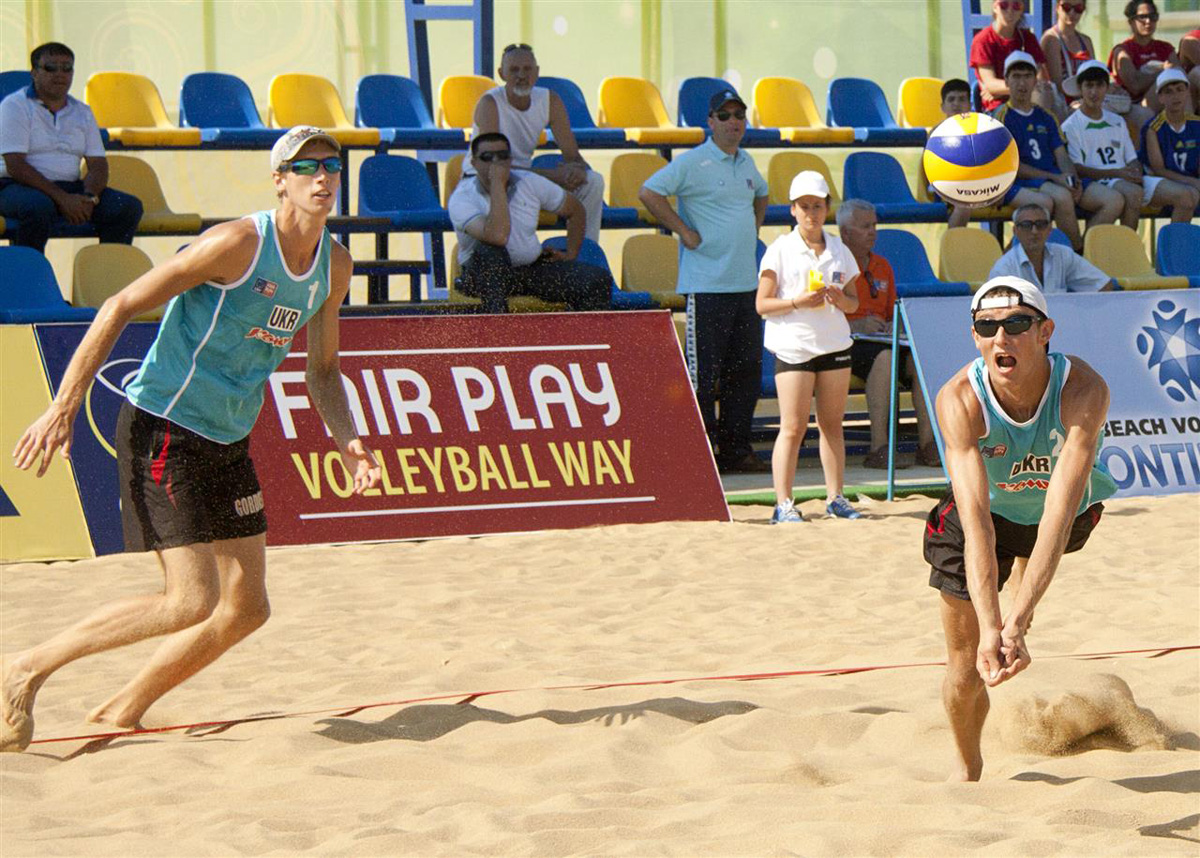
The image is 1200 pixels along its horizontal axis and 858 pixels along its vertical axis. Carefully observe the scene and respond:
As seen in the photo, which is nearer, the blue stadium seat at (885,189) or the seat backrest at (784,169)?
the blue stadium seat at (885,189)

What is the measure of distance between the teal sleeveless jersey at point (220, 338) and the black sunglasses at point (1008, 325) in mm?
1821

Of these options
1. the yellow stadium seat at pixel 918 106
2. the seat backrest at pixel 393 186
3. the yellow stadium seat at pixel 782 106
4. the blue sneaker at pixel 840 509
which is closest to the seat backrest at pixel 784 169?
the yellow stadium seat at pixel 782 106

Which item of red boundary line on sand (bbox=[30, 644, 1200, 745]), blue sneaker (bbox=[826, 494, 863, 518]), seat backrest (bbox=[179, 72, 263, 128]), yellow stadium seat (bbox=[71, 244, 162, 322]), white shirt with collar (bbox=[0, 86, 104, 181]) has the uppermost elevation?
seat backrest (bbox=[179, 72, 263, 128])

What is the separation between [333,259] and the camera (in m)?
4.50

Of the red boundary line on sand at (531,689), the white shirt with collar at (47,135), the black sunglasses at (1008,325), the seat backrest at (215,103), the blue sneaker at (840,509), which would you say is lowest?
the blue sneaker at (840,509)

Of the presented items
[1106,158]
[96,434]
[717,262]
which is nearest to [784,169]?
[1106,158]

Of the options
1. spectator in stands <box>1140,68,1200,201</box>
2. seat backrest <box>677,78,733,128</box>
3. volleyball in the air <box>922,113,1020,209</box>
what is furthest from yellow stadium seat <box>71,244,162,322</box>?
spectator in stands <box>1140,68,1200,201</box>

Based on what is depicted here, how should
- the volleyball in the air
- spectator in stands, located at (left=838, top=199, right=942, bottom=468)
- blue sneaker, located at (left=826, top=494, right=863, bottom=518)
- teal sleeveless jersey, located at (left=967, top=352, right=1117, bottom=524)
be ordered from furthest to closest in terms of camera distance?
spectator in stands, located at (left=838, top=199, right=942, bottom=468)
the volleyball in the air
blue sneaker, located at (left=826, top=494, right=863, bottom=518)
teal sleeveless jersey, located at (left=967, top=352, right=1117, bottom=524)

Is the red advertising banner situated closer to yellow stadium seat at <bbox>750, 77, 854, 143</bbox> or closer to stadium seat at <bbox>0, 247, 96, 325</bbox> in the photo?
stadium seat at <bbox>0, 247, 96, 325</bbox>

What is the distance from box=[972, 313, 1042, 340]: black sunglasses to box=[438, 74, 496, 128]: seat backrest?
8808 mm

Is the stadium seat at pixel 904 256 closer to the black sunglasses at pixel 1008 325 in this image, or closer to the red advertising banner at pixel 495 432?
the red advertising banner at pixel 495 432

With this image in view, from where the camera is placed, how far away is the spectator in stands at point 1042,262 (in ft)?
32.1

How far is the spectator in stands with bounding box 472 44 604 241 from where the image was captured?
10062 mm

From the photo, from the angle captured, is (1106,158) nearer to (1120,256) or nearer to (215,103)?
(1120,256)
